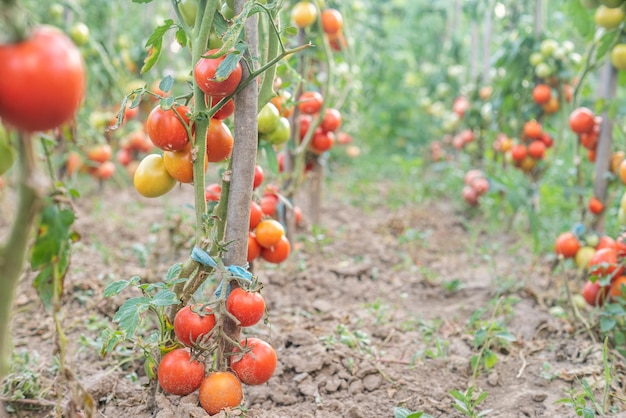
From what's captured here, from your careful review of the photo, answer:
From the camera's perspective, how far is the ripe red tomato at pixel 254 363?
140 cm

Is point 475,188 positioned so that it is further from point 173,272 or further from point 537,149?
point 173,272

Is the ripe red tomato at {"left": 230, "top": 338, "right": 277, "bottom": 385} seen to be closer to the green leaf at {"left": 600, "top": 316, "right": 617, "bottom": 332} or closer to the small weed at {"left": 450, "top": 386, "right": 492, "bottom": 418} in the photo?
the small weed at {"left": 450, "top": 386, "right": 492, "bottom": 418}

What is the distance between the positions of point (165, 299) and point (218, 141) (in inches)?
16.2

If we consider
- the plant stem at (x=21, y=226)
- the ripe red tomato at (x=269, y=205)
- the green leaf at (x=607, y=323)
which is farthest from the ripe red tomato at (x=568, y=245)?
the plant stem at (x=21, y=226)

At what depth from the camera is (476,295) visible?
2643 mm

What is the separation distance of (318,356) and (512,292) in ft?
4.01

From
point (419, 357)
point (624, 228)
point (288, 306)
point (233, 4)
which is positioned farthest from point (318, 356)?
point (624, 228)

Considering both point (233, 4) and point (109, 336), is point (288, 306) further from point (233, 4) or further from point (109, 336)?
point (233, 4)

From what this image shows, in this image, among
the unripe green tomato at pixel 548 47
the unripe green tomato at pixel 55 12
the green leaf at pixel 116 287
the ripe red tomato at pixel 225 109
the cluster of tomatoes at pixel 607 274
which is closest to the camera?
the green leaf at pixel 116 287

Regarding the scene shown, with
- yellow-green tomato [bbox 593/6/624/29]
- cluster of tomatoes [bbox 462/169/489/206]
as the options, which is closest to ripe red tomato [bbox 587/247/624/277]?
yellow-green tomato [bbox 593/6/624/29]

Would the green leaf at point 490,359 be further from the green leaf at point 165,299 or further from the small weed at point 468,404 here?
the green leaf at point 165,299

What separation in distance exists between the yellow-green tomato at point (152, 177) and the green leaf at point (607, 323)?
149 centimetres

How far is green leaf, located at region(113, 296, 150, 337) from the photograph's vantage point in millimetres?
1260

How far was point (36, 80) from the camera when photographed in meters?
0.72
